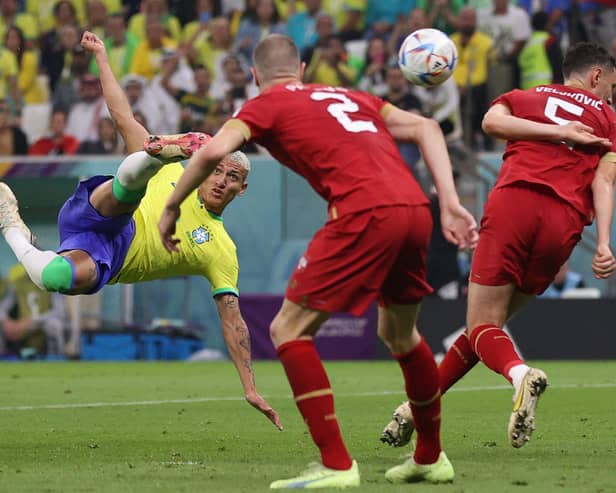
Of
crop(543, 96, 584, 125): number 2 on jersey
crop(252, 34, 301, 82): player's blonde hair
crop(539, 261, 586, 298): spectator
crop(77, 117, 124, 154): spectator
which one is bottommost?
crop(539, 261, 586, 298): spectator

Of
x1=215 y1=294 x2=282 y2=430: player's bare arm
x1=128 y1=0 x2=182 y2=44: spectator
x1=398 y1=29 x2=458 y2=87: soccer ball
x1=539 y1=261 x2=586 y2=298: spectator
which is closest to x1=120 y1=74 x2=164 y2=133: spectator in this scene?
x1=128 y1=0 x2=182 y2=44: spectator

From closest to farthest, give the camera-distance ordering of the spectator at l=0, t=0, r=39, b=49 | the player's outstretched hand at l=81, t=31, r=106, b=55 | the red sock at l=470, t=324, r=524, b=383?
the red sock at l=470, t=324, r=524, b=383, the player's outstretched hand at l=81, t=31, r=106, b=55, the spectator at l=0, t=0, r=39, b=49

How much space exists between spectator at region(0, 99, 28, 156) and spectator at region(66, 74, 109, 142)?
2.61 ft

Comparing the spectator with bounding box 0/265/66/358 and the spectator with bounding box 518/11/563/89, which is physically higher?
the spectator with bounding box 518/11/563/89

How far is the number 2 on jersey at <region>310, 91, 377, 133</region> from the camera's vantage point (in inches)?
226

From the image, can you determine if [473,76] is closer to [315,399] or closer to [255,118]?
[255,118]

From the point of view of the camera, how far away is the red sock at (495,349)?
22.2 ft

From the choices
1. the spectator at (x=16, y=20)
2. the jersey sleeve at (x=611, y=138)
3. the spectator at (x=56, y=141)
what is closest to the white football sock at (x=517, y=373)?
the jersey sleeve at (x=611, y=138)

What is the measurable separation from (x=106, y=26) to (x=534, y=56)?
7.39m

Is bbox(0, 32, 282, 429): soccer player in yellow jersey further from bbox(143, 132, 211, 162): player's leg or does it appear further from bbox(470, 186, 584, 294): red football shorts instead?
bbox(470, 186, 584, 294): red football shorts

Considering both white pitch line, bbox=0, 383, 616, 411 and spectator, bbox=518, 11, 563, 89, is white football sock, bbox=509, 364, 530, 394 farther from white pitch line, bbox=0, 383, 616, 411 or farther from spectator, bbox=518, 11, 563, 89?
spectator, bbox=518, 11, 563, 89

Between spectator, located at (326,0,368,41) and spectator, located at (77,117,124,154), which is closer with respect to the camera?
spectator, located at (77,117,124,154)

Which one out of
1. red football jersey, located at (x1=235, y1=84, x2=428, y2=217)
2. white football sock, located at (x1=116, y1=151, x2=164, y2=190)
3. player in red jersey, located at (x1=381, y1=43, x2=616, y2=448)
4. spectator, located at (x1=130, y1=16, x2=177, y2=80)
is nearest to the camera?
red football jersey, located at (x1=235, y1=84, x2=428, y2=217)

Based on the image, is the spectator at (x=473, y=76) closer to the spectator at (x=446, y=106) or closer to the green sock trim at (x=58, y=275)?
the spectator at (x=446, y=106)
